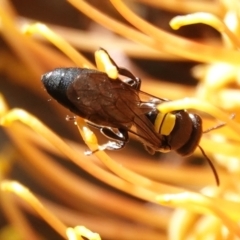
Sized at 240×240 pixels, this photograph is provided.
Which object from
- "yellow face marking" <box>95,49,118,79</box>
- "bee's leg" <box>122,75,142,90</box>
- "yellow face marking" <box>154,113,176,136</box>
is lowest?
"yellow face marking" <box>95,49,118,79</box>

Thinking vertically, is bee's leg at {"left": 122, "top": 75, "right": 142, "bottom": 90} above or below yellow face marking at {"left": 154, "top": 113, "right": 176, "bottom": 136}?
above

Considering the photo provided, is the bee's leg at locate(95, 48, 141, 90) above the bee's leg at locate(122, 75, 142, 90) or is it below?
below

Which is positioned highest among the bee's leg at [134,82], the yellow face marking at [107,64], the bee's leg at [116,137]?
the bee's leg at [134,82]

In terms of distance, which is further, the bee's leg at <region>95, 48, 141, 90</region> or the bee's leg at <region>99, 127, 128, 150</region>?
the bee's leg at <region>99, 127, 128, 150</region>

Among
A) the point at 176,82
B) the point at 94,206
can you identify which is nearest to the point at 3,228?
the point at 94,206

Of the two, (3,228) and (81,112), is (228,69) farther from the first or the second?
(3,228)

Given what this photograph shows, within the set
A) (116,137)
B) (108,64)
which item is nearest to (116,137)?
(116,137)

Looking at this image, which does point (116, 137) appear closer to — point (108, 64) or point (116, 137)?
point (116, 137)

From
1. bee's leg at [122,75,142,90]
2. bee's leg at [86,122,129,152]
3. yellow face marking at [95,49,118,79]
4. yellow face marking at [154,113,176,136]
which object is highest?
bee's leg at [122,75,142,90]
